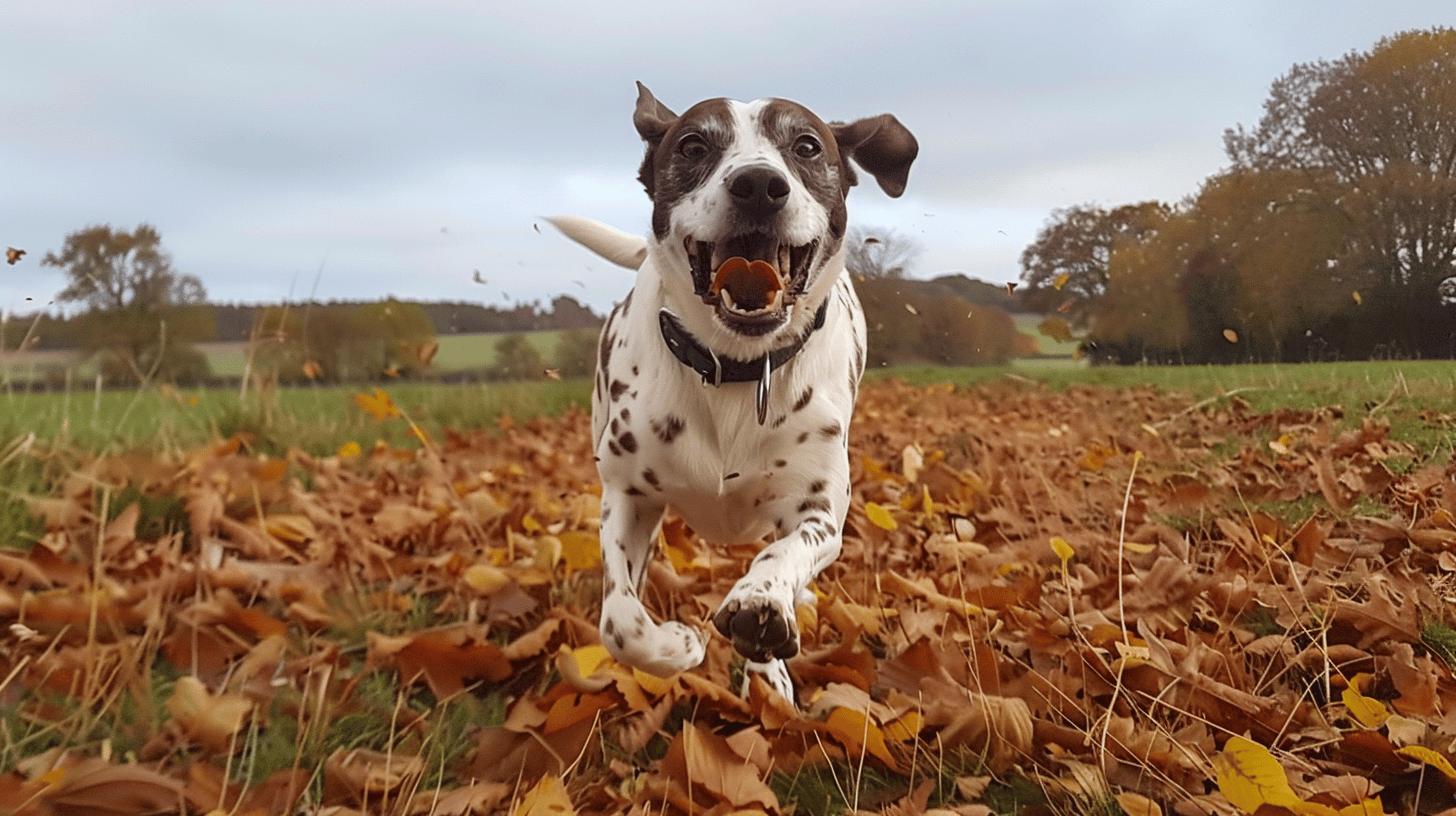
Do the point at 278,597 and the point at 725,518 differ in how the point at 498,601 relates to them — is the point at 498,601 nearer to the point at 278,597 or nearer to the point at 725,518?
the point at 278,597

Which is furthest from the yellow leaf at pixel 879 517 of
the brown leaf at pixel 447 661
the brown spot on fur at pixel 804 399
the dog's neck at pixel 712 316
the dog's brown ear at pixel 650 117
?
the dog's brown ear at pixel 650 117

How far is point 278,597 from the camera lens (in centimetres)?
380

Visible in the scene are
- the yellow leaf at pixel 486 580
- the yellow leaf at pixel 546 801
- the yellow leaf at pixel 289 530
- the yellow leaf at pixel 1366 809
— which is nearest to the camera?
the yellow leaf at pixel 1366 809

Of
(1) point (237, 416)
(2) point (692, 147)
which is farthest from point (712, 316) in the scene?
(1) point (237, 416)

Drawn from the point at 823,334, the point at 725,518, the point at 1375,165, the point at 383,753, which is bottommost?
the point at 383,753

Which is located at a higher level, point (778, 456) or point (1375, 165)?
point (1375, 165)

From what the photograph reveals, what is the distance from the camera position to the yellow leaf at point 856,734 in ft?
7.86

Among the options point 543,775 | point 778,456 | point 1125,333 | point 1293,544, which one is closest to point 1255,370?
point 1125,333

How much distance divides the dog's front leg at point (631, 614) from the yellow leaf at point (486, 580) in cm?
93

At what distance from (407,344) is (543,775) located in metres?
6.19

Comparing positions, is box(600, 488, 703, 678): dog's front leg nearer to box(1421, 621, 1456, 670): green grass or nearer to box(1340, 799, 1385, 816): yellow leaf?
box(1340, 799, 1385, 816): yellow leaf

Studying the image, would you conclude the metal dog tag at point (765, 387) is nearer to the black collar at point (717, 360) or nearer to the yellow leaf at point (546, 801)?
the black collar at point (717, 360)

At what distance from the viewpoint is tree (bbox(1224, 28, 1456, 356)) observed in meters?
4.32

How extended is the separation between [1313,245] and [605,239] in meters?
3.60
